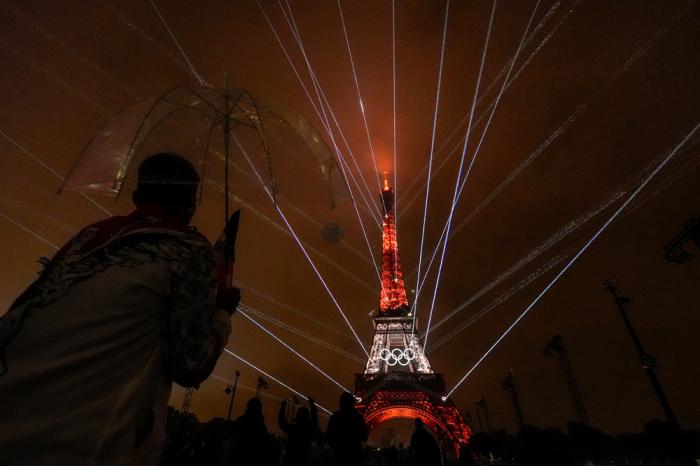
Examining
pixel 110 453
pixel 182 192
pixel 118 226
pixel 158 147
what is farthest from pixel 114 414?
pixel 158 147

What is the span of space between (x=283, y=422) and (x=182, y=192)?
6.21 metres

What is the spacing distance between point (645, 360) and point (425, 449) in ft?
39.7

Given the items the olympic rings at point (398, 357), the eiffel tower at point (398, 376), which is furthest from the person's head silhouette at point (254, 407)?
the olympic rings at point (398, 357)

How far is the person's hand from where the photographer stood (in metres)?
2.13

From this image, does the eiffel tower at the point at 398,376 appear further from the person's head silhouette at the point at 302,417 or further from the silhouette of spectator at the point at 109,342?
the silhouette of spectator at the point at 109,342

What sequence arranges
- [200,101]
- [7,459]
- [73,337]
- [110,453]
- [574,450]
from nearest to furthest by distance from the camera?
[7,459] → [110,453] → [73,337] → [200,101] → [574,450]

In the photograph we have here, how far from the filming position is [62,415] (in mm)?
1372

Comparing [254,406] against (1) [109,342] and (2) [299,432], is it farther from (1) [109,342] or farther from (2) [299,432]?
(1) [109,342]

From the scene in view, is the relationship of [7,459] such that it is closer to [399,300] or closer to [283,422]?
[283,422]

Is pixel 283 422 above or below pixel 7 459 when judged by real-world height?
above

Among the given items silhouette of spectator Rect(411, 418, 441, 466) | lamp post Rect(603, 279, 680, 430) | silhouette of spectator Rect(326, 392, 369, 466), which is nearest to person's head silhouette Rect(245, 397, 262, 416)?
A: silhouette of spectator Rect(326, 392, 369, 466)

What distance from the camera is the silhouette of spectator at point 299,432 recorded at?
22.5 ft

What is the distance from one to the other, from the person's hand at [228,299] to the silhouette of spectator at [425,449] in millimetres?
6844

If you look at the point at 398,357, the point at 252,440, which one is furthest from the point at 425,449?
the point at 398,357
